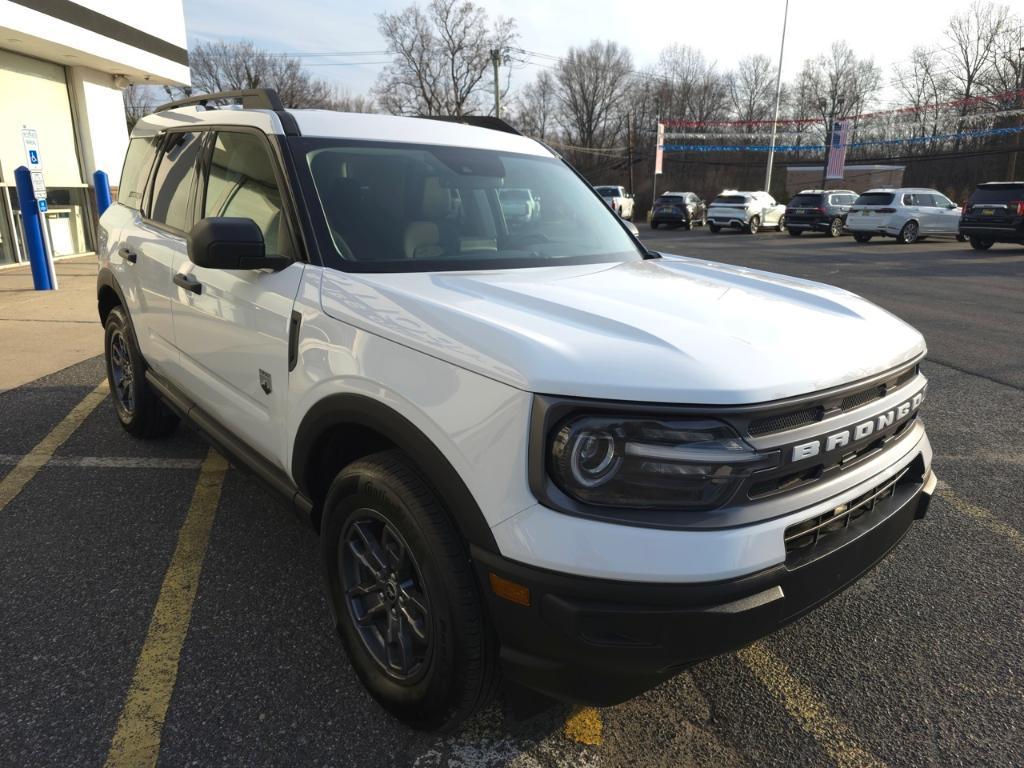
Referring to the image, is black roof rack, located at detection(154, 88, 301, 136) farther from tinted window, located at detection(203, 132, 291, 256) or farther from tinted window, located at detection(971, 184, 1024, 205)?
tinted window, located at detection(971, 184, 1024, 205)

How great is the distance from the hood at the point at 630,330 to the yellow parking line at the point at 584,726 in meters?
1.15

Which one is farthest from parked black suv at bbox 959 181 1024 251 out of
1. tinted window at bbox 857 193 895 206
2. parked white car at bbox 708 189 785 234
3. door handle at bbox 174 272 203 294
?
door handle at bbox 174 272 203 294

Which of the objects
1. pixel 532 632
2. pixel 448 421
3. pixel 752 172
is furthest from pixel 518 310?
pixel 752 172

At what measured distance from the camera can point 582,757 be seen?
2.03 metres

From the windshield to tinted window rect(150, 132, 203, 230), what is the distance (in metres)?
1.10

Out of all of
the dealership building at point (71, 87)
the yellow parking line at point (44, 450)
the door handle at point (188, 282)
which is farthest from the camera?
the dealership building at point (71, 87)

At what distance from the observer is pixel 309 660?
2422 mm

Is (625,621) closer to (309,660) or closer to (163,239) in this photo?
(309,660)

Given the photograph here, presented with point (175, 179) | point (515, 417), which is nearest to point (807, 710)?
point (515, 417)

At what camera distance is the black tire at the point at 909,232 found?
21.2m

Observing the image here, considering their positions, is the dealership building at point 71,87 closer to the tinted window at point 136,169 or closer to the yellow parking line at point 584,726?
the tinted window at point 136,169

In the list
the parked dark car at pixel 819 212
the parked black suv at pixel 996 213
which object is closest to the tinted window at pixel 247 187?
the parked black suv at pixel 996 213

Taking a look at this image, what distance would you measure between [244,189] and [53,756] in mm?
2110

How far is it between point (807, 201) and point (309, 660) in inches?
1010
